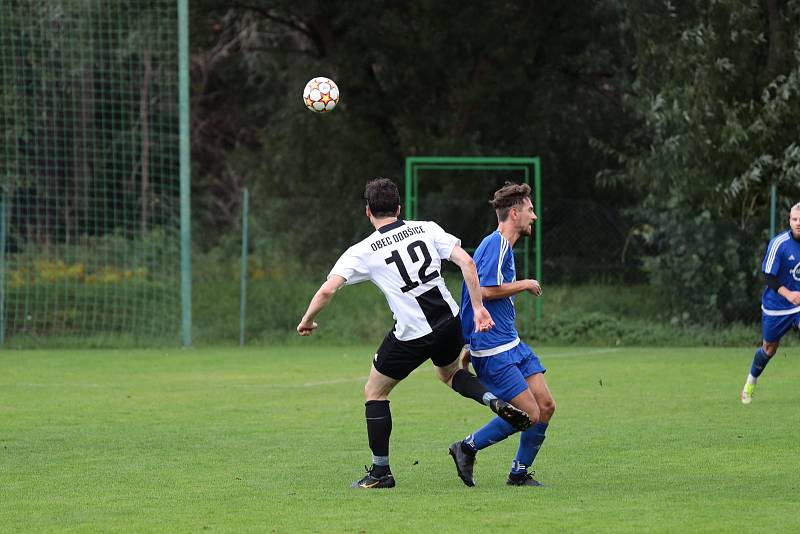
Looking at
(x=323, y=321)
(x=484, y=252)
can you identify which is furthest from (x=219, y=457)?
(x=323, y=321)

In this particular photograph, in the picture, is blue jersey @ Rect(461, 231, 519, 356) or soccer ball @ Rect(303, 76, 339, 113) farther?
soccer ball @ Rect(303, 76, 339, 113)

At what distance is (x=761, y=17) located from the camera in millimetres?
21391

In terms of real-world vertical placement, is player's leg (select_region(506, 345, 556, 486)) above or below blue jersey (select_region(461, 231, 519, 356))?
below

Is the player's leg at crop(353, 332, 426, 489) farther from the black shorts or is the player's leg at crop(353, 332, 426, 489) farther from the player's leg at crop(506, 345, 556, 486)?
the player's leg at crop(506, 345, 556, 486)

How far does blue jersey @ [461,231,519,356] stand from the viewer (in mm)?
8203

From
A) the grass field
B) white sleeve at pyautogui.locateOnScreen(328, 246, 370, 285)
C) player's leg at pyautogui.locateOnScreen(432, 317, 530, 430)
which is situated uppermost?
white sleeve at pyautogui.locateOnScreen(328, 246, 370, 285)

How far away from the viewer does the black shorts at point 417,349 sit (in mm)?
8195

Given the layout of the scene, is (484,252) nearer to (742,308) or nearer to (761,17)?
(742,308)

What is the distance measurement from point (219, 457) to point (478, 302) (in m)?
2.78

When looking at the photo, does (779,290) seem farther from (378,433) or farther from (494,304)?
(378,433)

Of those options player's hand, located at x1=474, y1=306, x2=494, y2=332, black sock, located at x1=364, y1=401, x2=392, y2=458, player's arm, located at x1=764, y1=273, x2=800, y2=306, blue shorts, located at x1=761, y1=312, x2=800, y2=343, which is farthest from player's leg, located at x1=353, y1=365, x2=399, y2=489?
blue shorts, located at x1=761, y1=312, x2=800, y2=343

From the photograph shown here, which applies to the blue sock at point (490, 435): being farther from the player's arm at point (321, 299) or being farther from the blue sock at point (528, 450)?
the player's arm at point (321, 299)

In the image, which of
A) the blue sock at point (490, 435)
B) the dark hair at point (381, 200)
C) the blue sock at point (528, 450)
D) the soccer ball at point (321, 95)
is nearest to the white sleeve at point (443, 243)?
the dark hair at point (381, 200)

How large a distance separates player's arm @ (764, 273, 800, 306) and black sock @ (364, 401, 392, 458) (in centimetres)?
537
